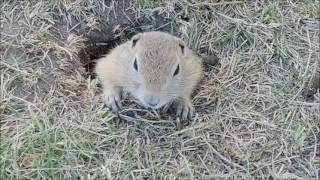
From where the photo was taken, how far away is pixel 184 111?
4266 mm

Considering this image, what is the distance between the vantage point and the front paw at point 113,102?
4.24 meters

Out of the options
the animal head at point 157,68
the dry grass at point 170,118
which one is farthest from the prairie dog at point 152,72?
the dry grass at point 170,118

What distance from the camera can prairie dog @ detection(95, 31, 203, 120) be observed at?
3.90 metres

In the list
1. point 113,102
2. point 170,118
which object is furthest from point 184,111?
point 113,102

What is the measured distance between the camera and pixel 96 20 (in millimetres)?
4703

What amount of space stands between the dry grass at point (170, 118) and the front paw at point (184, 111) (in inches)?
2.2

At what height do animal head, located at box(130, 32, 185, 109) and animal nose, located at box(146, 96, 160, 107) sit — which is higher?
animal head, located at box(130, 32, 185, 109)

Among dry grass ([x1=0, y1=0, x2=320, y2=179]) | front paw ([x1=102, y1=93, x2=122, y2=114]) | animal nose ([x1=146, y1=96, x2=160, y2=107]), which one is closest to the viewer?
animal nose ([x1=146, y1=96, x2=160, y2=107])

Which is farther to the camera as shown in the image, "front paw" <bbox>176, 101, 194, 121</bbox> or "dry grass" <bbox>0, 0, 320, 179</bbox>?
"front paw" <bbox>176, 101, 194, 121</bbox>

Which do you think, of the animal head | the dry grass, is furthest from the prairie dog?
the dry grass

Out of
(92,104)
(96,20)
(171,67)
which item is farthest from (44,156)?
(96,20)

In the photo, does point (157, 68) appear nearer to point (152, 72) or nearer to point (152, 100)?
point (152, 72)

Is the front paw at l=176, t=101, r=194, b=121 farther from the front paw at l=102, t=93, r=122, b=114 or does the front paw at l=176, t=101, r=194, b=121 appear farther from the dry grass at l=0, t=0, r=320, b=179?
the front paw at l=102, t=93, r=122, b=114

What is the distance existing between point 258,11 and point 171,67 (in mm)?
1161
